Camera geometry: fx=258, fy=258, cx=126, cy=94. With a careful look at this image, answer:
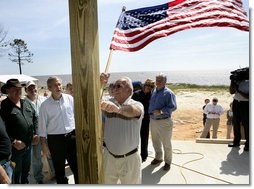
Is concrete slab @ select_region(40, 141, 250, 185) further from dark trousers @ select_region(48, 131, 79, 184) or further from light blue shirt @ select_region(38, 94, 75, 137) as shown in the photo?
light blue shirt @ select_region(38, 94, 75, 137)

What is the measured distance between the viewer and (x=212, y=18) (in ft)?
8.77

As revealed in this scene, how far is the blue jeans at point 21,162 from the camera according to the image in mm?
2846

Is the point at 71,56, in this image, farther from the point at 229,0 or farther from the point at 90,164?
the point at 229,0

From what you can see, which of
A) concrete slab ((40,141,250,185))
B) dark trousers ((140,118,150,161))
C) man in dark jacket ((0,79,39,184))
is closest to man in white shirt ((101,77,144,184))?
man in dark jacket ((0,79,39,184))

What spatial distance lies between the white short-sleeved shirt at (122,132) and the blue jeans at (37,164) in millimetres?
1483

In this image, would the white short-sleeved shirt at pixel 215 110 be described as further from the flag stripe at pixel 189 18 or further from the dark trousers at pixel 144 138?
the flag stripe at pixel 189 18

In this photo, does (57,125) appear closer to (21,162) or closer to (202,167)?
(21,162)

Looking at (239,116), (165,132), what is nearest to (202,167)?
(165,132)

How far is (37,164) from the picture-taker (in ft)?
11.5

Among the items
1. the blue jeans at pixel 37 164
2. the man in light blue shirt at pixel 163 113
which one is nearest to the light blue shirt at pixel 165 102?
the man in light blue shirt at pixel 163 113

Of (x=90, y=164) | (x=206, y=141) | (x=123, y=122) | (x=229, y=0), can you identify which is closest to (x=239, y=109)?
(x=206, y=141)

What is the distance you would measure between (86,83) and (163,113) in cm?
282

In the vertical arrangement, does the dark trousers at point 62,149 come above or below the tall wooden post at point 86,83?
below

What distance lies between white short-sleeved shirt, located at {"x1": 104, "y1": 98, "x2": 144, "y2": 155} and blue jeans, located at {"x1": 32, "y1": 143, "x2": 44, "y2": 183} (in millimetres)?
1483
